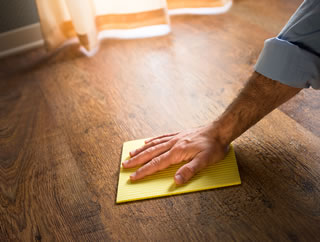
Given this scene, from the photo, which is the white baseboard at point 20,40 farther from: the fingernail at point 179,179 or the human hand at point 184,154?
the fingernail at point 179,179

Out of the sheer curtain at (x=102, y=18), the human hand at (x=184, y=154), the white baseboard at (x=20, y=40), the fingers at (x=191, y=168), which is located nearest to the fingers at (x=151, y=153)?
the human hand at (x=184, y=154)

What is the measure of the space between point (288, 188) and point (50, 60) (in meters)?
1.52

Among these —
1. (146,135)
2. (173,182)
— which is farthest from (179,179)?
(146,135)

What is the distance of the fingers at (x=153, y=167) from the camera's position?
0.95 meters

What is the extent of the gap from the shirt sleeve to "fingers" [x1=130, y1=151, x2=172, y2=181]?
389mm

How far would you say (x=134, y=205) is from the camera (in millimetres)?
894

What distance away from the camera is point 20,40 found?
201cm

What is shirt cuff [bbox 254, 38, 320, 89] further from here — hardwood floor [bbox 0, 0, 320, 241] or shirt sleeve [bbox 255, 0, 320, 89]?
hardwood floor [bbox 0, 0, 320, 241]

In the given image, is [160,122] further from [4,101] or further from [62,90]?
[4,101]

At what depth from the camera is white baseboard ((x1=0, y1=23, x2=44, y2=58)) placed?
6.48 ft

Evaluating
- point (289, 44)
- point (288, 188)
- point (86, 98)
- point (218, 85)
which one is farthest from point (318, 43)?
point (86, 98)

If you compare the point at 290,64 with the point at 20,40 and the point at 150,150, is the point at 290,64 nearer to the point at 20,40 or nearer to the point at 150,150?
the point at 150,150

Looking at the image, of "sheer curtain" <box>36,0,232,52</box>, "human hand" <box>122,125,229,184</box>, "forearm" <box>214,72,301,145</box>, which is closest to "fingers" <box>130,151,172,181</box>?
"human hand" <box>122,125,229,184</box>

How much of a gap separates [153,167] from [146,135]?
224mm
